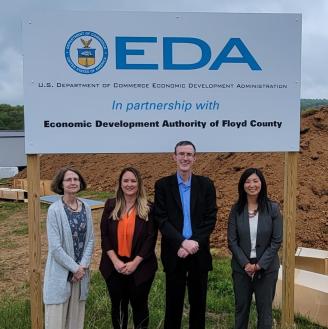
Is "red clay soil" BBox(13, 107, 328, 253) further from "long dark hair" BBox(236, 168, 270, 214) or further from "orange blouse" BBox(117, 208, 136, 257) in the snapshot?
"orange blouse" BBox(117, 208, 136, 257)

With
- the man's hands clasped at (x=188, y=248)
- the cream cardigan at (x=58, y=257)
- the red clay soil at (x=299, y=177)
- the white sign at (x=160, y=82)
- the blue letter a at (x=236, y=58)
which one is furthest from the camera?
the red clay soil at (x=299, y=177)

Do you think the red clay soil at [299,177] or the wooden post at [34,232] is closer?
the wooden post at [34,232]

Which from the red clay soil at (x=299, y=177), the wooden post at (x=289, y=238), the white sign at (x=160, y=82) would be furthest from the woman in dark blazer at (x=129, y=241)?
the red clay soil at (x=299, y=177)

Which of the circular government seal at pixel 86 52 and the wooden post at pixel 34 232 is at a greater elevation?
the circular government seal at pixel 86 52

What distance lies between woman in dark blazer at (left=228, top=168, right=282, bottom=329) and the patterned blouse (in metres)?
1.22

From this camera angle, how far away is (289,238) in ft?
15.5

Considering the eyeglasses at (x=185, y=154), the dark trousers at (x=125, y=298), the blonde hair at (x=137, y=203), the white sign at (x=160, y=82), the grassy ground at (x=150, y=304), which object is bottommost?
the grassy ground at (x=150, y=304)

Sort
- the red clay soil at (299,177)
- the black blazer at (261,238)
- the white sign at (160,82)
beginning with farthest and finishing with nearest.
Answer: the red clay soil at (299,177) < the white sign at (160,82) < the black blazer at (261,238)

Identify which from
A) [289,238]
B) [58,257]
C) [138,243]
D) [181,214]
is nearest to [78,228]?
[58,257]

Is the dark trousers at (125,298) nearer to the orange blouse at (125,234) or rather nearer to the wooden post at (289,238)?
the orange blouse at (125,234)

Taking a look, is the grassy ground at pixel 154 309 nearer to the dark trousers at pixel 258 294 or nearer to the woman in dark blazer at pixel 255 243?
the dark trousers at pixel 258 294

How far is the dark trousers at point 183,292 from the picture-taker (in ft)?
13.3

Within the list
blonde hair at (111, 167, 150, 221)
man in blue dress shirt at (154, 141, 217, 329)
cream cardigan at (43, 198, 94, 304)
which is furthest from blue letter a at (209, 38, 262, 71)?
cream cardigan at (43, 198, 94, 304)

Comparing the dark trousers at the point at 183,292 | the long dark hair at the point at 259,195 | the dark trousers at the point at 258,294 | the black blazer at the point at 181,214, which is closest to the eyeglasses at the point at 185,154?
the black blazer at the point at 181,214
